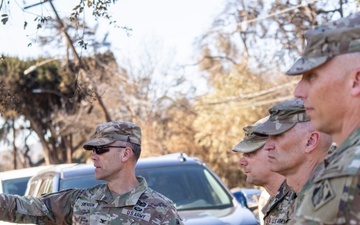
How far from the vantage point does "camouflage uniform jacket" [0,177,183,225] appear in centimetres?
502

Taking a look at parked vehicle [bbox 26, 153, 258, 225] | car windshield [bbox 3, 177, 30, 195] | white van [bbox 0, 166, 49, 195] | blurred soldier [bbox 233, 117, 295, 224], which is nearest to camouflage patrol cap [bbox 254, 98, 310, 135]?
blurred soldier [bbox 233, 117, 295, 224]

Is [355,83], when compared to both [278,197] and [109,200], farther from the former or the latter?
[109,200]

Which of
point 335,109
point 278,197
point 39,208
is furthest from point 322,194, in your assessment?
point 39,208

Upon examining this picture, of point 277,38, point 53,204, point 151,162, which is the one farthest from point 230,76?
point 53,204

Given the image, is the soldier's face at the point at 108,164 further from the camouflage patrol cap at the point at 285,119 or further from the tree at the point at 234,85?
the tree at the point at 234,85

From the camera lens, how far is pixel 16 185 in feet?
38.2

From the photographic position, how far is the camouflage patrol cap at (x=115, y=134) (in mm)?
5457

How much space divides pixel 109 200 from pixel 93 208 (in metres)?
0.11

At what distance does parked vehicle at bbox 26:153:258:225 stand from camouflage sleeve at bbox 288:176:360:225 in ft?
16.3

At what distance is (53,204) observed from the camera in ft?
17.1

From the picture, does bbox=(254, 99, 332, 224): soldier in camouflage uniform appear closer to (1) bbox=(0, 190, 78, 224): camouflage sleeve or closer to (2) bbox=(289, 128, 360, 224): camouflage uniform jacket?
(2) bbox=(289, 128, 360, 224): camouflage uniform jacket

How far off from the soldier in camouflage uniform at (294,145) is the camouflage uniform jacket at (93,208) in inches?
41.2

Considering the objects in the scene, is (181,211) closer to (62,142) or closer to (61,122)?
(61,122)

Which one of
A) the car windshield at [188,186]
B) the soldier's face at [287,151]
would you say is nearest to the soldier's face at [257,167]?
the soldier's face at [287,151]
